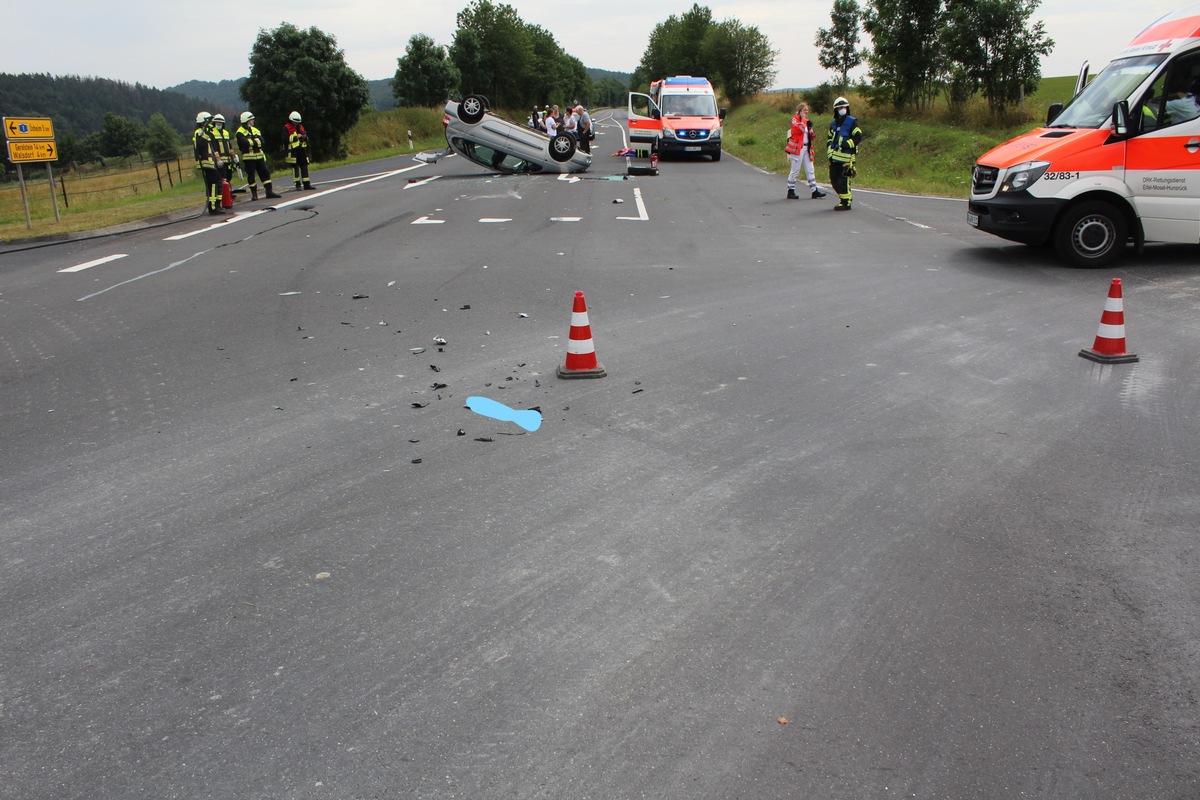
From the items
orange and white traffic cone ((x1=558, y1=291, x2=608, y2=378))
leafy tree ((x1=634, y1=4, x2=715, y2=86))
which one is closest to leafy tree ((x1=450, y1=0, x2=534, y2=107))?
leafy tree ((x1=634, y1=4, x2=715, y2=86))

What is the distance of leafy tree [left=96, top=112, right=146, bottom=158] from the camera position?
12312cm

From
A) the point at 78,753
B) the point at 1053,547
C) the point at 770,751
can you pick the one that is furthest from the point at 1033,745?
the point at 78,753

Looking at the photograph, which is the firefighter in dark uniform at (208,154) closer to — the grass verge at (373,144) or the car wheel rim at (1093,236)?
the grass verge at (373,144)

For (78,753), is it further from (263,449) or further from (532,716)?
(263,449)

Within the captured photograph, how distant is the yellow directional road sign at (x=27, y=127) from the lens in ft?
57.2

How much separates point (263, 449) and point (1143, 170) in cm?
995

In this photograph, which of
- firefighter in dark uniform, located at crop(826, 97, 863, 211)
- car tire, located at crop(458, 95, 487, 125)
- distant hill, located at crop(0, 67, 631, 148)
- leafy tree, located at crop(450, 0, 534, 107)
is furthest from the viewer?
distant hill, located at crop(0, 67, 631, 148)

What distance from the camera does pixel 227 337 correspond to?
8.20m

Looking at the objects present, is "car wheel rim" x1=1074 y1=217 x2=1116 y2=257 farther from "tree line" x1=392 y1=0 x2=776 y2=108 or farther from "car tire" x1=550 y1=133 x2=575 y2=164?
"tree line" x1=392 y1=0 x2=776 y2=108

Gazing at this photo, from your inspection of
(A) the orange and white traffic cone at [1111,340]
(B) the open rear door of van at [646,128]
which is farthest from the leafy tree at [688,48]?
(A) the orange and white traffic cone at [1111,340]

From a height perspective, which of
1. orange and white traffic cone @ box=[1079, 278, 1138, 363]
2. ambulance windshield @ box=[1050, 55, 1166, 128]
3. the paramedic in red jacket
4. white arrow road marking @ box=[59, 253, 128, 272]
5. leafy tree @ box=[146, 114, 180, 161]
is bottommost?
orange and white traffic cone @ box=[1079, 278, 1138, 363]

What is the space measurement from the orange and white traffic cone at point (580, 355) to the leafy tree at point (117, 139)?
442ft

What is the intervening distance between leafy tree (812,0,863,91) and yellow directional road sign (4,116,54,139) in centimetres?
4593

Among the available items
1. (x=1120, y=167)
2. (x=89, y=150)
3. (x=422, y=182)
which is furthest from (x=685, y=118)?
(x=89, y=150)
